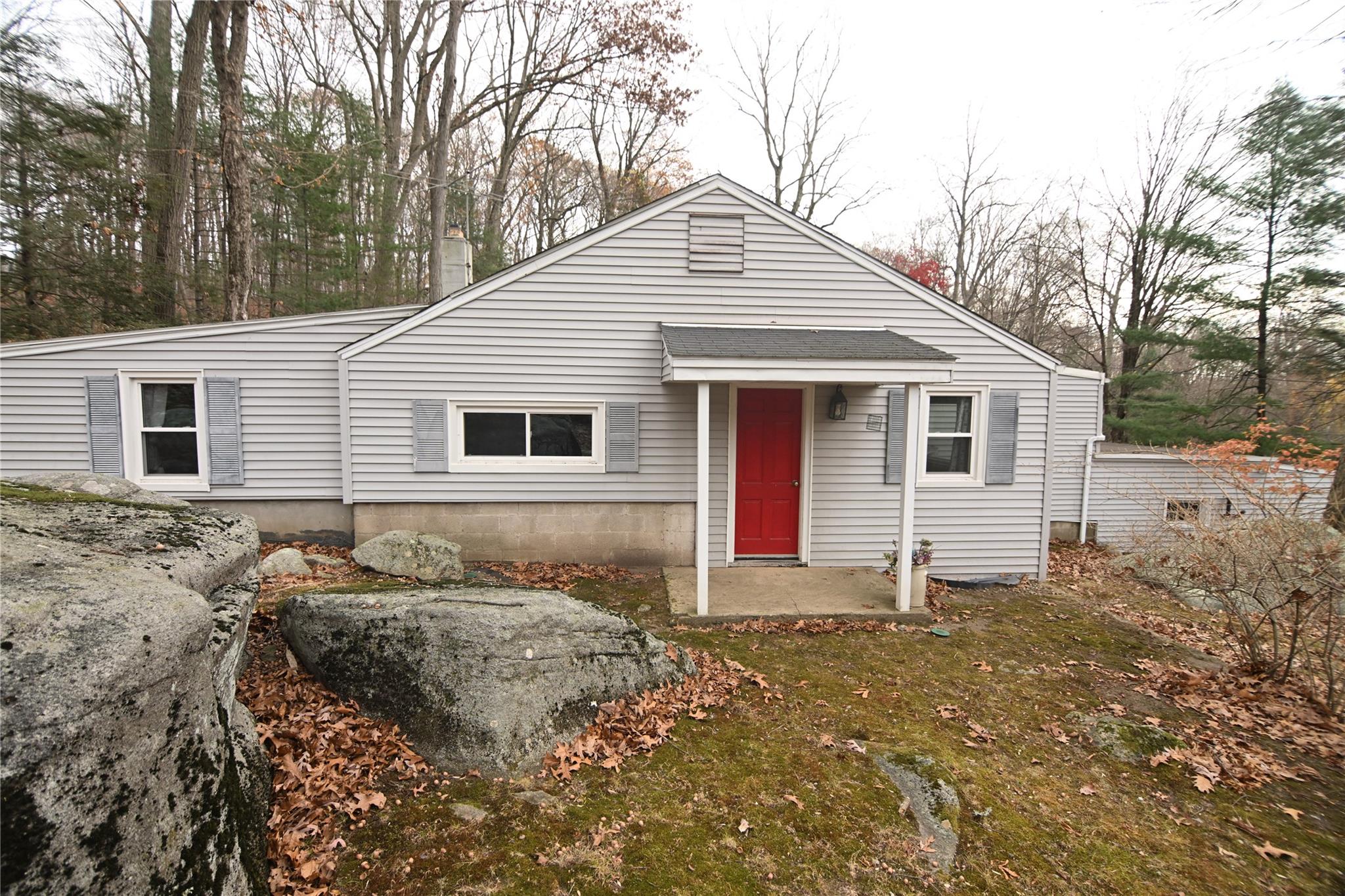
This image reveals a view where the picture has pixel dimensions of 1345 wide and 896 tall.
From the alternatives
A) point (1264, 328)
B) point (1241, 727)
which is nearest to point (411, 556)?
point (1241, 727)

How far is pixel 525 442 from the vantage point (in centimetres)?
818

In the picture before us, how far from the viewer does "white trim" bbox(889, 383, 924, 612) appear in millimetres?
6832

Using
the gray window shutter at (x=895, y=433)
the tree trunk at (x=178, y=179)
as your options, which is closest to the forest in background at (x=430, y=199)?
the tree trunk at (x=178, y=179)

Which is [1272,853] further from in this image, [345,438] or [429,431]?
[345,438]

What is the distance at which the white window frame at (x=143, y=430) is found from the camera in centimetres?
787

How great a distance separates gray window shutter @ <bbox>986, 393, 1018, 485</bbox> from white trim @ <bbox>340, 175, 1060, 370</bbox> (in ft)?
2.30

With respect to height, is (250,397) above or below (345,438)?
above

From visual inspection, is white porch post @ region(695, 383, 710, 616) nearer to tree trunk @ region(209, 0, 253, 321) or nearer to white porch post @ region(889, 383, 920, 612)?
white porch post @ region(889, 383, 920, 612)

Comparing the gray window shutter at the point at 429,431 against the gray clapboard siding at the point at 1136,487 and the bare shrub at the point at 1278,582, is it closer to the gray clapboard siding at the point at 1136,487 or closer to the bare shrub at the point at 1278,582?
the bare shrub at the point at 1278,582

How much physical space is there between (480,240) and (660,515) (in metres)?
14.8

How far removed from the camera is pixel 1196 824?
3709 mm

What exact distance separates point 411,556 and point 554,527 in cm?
182

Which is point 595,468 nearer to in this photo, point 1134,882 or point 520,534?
point 520,534

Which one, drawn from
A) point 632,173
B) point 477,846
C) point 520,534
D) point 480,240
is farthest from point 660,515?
point 632,173
